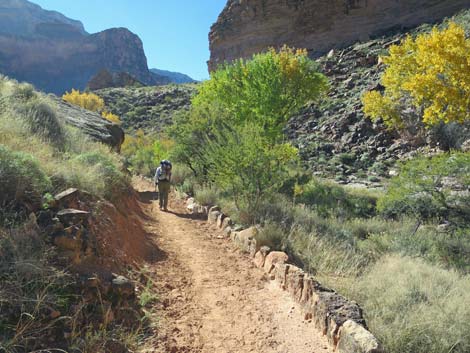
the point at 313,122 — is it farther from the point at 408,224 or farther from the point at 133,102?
the point at 133,102

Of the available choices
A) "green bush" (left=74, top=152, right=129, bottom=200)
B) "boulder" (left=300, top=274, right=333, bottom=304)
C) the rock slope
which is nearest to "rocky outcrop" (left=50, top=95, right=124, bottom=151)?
"green bush" (left=74, top=152, right=129, bottom=200)

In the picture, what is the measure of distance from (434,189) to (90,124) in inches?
459

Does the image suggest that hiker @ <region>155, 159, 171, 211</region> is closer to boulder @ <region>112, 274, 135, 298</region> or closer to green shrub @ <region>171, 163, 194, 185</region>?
green shrub @ <region>171, 163, 194, 185</region>

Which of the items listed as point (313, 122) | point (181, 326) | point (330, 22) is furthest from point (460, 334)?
point (330, 22)

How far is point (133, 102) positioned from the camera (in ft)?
158

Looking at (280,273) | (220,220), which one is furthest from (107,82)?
(280,273)

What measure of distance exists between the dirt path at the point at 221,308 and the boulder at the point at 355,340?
0.25m

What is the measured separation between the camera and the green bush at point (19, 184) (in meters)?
3.85

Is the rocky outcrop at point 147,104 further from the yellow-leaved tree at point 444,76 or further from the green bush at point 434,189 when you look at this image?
the green bush at point 434,189

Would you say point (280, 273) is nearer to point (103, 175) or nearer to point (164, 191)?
point (103, 175)

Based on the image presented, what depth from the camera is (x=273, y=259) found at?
5.54 m

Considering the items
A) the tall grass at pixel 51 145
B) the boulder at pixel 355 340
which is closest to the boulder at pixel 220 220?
the tall grass at pixel 51 145

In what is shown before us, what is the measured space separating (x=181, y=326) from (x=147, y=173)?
686 inches

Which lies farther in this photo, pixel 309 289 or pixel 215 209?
pixel 215 209
